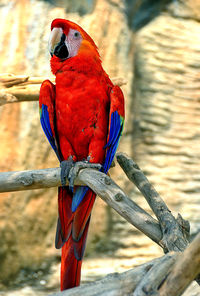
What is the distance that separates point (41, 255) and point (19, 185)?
161 centimetres

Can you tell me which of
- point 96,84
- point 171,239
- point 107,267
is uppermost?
point 96,84

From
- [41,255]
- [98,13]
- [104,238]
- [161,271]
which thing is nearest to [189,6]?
[98,13]

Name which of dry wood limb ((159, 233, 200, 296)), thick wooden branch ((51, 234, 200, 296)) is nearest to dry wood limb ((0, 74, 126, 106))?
thick wooden branch ((51, 234, 200, 296))

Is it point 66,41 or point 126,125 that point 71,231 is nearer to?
point 66,41

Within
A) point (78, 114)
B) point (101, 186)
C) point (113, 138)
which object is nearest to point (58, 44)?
point (78, 114)

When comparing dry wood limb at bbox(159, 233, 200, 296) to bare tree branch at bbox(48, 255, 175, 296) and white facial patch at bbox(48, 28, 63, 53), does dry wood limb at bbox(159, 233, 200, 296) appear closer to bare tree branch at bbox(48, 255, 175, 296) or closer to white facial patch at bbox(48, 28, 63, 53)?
bare tree branch at bbox(48, 255, 175, 296)

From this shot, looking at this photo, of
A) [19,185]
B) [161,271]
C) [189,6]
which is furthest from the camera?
[189,6]

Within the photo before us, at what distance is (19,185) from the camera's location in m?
1.42

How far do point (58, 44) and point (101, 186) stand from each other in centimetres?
57

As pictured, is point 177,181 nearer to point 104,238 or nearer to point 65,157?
point 104,238

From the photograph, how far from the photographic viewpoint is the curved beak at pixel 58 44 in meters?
1.54

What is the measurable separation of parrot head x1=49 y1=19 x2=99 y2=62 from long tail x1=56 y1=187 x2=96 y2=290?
51 cm

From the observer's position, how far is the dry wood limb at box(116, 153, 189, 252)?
123 cm

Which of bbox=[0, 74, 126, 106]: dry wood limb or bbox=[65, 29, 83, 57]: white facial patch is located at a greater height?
bbox=[65, 29, 83, 57]: white facial patch
